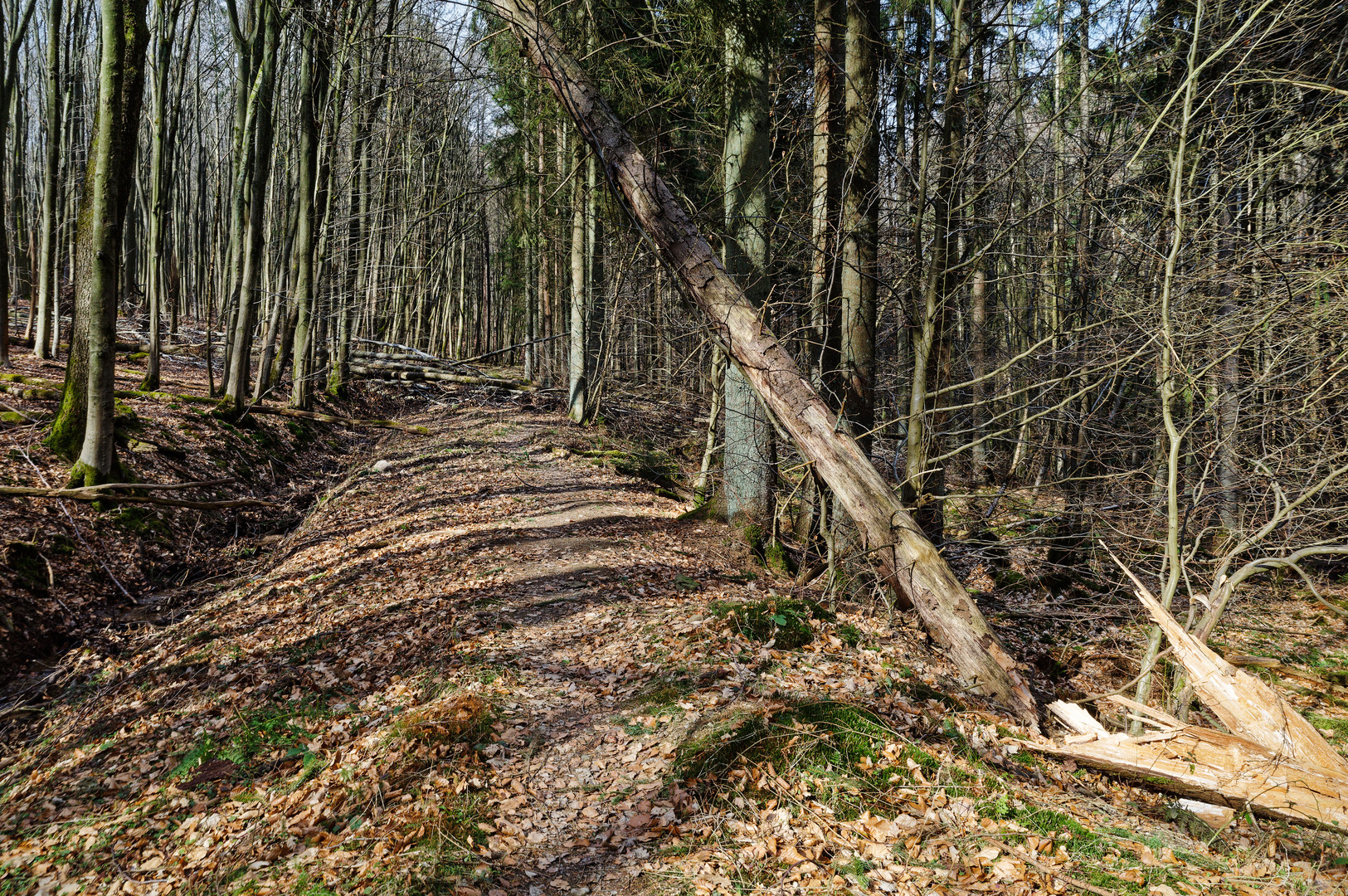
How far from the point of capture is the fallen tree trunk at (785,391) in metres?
4.88

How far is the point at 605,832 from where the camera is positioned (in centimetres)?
344

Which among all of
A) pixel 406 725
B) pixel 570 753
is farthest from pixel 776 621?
pixel 406 725

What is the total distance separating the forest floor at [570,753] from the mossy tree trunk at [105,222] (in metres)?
1.22

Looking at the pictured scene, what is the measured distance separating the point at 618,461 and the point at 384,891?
979 centimetres

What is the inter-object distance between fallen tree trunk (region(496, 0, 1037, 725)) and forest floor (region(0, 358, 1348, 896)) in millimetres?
386

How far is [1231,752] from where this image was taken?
13.3 feet

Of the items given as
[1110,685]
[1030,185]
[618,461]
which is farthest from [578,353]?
[1110,685]

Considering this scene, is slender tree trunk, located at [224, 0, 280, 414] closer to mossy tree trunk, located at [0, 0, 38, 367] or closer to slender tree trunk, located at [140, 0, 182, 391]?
slender tree trunk, located at [140, 0, 182, 391]

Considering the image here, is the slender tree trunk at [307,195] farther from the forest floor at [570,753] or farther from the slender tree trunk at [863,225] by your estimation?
the slender tree trunk at [863,225]

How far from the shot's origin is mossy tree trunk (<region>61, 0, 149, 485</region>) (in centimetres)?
800

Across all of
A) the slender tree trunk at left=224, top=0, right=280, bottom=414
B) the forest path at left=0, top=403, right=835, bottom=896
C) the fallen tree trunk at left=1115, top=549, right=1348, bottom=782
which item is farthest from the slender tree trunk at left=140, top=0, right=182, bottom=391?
the fallen tree trunk at left=1115, top=549, right=1348, bottom=782

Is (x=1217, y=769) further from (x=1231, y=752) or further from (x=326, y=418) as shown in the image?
(x=326, y=418)

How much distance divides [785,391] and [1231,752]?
3.49 meters

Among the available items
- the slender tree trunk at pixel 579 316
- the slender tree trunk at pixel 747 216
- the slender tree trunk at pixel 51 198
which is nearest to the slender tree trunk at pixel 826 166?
the slender tree trunk at pixel 747 216
